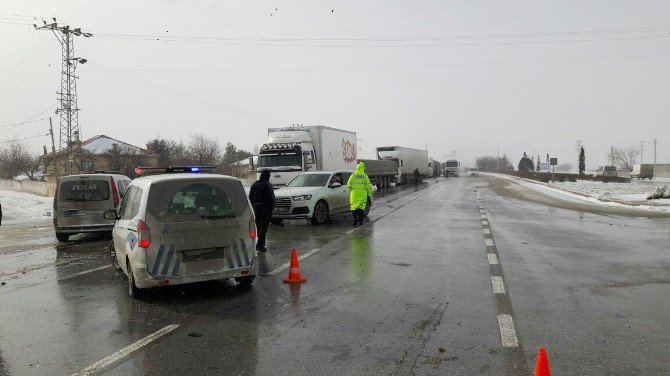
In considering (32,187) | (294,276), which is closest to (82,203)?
(294,276)

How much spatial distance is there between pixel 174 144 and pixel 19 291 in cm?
8772

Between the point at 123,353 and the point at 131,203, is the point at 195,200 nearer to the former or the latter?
the point at 131,203

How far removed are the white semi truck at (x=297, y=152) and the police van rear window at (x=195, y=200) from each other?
14.9m

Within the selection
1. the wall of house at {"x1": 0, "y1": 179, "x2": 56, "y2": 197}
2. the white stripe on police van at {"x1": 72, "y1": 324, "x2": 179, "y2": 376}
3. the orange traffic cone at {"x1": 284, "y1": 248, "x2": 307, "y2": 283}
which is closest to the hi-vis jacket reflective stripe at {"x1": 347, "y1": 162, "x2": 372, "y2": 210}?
the orange traffic cone at {"x1": 284, "y1": 248, "x2": 307, "y2": 283}

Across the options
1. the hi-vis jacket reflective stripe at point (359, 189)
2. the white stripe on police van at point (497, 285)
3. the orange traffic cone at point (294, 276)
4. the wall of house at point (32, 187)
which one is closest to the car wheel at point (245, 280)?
the orange traffic cone at point (294, 276)

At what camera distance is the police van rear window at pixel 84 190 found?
12012 millimetres

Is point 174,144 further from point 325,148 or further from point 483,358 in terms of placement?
point 483,358

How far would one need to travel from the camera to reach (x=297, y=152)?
74.5ft

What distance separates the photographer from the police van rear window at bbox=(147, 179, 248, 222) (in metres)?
6.27

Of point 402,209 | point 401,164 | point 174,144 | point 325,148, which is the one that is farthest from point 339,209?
point 174,144

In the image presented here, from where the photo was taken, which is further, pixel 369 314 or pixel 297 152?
pixel 297 152

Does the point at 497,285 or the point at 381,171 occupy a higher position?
the point at 381,171

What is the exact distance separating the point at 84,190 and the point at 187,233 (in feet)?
24.2

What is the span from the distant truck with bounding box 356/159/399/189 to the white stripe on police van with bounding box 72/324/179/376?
2876 centimetres
